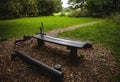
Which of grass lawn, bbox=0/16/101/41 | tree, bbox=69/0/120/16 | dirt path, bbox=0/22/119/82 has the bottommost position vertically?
dirt path, bbox=0/22/119/82

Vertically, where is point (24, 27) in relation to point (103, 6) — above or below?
below

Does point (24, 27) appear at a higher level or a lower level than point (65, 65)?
higher

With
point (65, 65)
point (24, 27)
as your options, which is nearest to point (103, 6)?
point (24, 27)

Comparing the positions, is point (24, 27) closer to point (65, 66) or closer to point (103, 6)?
point (65, 66)

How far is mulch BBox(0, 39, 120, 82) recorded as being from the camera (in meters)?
3.88

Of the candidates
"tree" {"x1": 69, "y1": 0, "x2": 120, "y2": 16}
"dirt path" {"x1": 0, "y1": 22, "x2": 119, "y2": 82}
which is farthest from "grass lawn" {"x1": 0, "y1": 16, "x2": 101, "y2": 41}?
"tree" {"x1": 69, "y1": 0, "x2": 120, "y2": 16}

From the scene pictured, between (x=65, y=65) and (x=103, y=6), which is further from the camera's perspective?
(x=103, y=6)

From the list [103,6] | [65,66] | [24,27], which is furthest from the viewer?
[103,6]

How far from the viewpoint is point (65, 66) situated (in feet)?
14.6

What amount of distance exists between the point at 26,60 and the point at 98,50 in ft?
9.64

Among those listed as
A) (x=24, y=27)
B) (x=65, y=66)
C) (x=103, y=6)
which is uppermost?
(x=103, y=6)

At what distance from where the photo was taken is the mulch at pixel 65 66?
388 centimetres

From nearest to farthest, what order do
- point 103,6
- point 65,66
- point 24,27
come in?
point 65,66 < point 24,27 < point 103,6

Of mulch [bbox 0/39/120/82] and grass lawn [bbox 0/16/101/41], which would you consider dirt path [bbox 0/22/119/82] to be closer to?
mulch [bbox 0/39/120/82]
